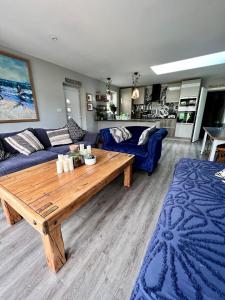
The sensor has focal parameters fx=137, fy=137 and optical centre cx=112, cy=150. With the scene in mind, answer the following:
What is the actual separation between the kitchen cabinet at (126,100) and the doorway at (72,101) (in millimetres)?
3006

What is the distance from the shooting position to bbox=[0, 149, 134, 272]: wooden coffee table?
0.95 meters

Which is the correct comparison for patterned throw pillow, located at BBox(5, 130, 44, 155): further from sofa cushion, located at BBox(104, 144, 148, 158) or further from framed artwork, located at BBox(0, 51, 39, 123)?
sofa cushion, located at BBox(104, 144, 148, 158)

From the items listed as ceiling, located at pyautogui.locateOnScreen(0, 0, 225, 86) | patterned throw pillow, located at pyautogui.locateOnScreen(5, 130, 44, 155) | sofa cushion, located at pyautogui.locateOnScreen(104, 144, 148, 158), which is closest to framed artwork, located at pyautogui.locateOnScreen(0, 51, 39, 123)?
ceiling, located at pyautogui.locateOnScreen(0, 0, 225, 86)

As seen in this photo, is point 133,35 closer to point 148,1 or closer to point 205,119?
point 148,1

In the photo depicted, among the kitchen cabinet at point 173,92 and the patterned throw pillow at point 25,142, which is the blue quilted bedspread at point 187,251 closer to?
the patterned throw pillow at point 25,142

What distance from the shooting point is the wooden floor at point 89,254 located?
918 mm

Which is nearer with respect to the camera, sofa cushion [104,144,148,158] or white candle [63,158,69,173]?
white candle [63,158,69,173]

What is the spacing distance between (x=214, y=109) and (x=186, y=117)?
1.78 metres

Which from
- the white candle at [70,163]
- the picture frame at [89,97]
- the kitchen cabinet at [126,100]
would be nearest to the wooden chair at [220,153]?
the white candle at [70,163]

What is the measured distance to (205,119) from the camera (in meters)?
6.25

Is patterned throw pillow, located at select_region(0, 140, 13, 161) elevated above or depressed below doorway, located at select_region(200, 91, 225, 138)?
below

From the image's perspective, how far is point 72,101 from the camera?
4.57 m

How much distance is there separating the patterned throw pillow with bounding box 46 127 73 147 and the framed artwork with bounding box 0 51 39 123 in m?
0.85

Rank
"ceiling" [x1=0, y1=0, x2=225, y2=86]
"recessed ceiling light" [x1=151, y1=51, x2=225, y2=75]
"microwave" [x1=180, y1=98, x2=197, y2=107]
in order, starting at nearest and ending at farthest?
"ceiling" [x1=0, y1=0, x2=225, y2=86] → "recessed ceiling light" [x1=151, y1=51, x2=225, y2=75] → "microwave" [x1=180, y1=98, x2=197, y2=107]
